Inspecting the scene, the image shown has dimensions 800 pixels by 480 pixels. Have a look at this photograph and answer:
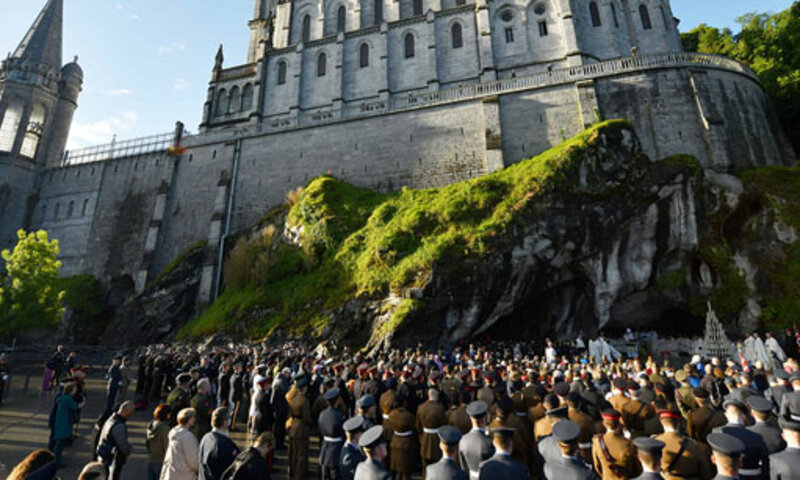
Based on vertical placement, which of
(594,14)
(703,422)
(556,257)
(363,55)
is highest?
(363,55)

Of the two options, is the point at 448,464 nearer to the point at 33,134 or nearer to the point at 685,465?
the point at 685,465

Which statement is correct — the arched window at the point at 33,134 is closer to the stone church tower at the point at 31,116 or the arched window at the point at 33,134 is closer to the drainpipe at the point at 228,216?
the stone church tower at the point at 31,116

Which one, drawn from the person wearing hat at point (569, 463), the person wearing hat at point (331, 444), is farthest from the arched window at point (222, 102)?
the person wearing hat at point (569, 463)

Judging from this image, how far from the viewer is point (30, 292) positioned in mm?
28188

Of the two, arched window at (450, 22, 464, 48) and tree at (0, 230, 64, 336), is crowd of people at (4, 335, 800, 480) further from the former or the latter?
arched window at (450, 22, 464, 48)

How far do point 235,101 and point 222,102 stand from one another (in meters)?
1.53

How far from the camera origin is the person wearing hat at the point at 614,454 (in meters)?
4.68

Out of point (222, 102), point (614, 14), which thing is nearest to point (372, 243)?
point (614, 14)

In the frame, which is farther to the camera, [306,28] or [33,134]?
[306,28]

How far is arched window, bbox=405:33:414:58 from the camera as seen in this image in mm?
39750

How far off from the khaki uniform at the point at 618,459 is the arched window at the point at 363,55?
41.2 m

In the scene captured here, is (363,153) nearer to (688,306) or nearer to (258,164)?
(258,164)

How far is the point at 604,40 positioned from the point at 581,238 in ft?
80.0

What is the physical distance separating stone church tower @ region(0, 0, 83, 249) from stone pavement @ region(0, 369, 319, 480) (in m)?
33.1
